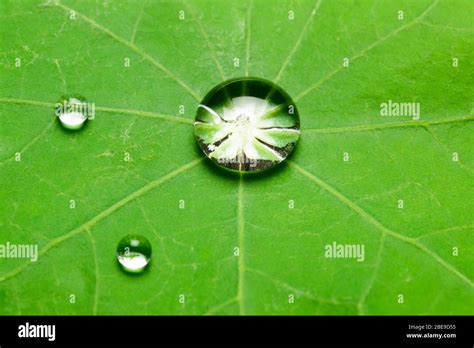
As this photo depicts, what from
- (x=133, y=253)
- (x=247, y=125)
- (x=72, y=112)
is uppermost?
(x=72, y=112)

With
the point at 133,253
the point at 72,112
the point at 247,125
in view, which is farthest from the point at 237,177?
the point at 72,112

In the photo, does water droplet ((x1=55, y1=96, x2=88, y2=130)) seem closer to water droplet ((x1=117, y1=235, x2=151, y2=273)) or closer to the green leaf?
the green leaf

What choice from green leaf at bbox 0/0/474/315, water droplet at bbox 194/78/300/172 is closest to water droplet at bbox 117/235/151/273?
green leaf at bbox 0/0/474/315

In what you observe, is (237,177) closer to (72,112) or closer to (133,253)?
(133,253)

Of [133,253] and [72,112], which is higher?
[72,112]

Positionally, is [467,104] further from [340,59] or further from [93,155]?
[93,155]
